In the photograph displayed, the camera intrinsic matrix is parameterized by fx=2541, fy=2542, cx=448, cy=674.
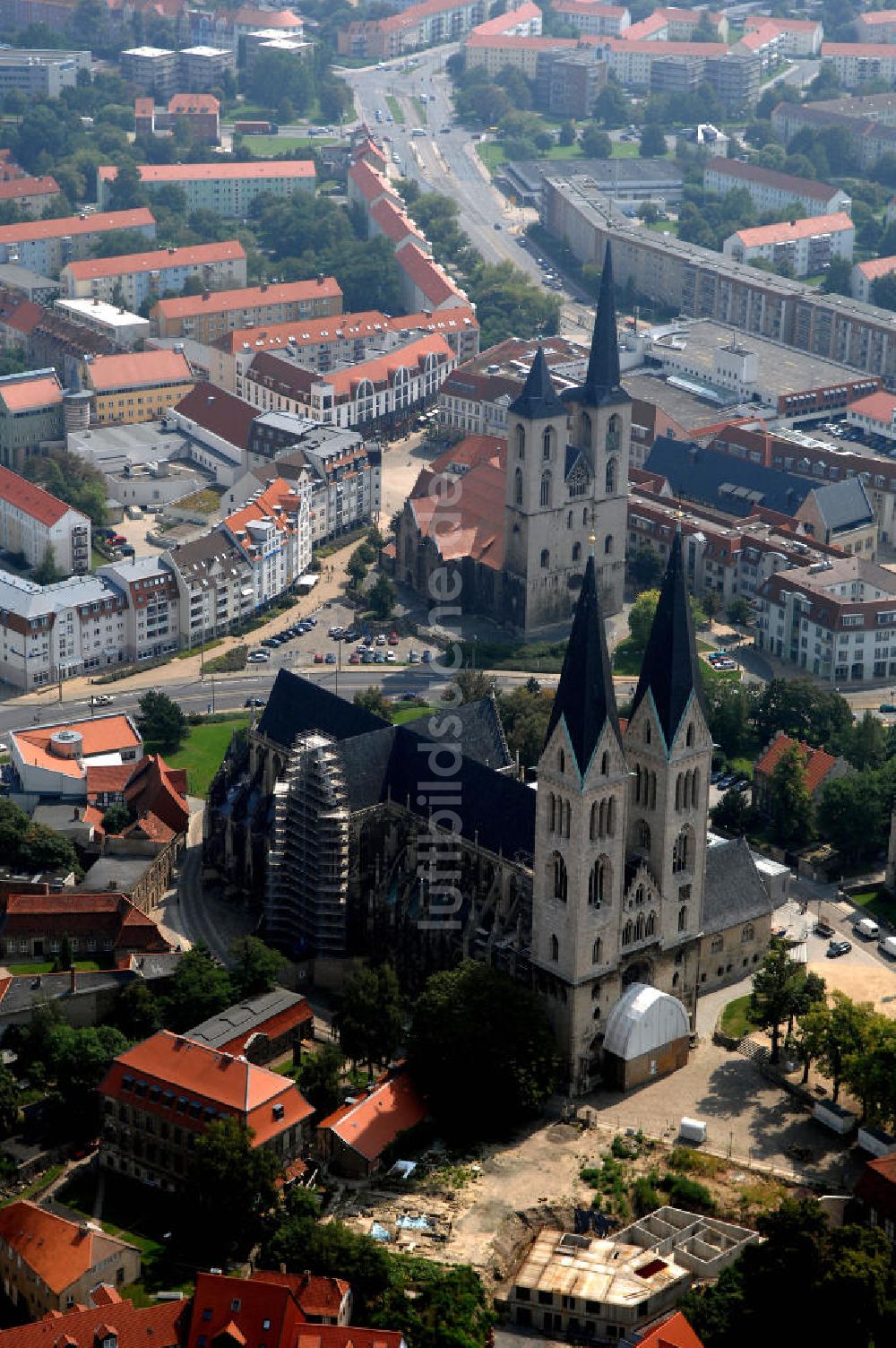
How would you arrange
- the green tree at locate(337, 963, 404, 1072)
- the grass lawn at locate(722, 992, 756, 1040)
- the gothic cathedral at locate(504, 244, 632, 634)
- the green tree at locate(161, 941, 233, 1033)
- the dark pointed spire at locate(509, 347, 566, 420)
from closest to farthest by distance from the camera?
the green tree at locate(337, 963, 404, 1072), the green tree at locate(161, 941, 233, 1033), the grass lawn at locate(722, 992, 756, 1040), the dark pointed spire at locate(509, 347, 566, 420), the gothic cathedral at locate(504, 244, 632, 634)

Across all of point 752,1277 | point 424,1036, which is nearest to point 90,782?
point 424,1036

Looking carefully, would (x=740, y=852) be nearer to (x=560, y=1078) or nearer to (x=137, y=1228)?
(x=560, y=1078)

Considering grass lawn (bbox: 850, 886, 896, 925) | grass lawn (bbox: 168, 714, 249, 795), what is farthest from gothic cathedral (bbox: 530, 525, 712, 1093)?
grass lawn (bbox: 168, 714, 249, 795)

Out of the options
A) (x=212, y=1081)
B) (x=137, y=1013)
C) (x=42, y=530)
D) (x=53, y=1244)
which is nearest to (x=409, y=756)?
(x=137, y=1013)

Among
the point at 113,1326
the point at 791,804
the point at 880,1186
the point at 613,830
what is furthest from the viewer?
the point at 791,804

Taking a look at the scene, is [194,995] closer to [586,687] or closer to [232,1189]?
[232,1189]

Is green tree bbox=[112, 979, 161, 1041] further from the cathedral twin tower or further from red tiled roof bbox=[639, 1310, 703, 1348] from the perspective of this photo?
red tiled roof bbox=[639, 1310, 703, 1348]

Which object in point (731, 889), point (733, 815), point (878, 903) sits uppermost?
point (731, 889)
